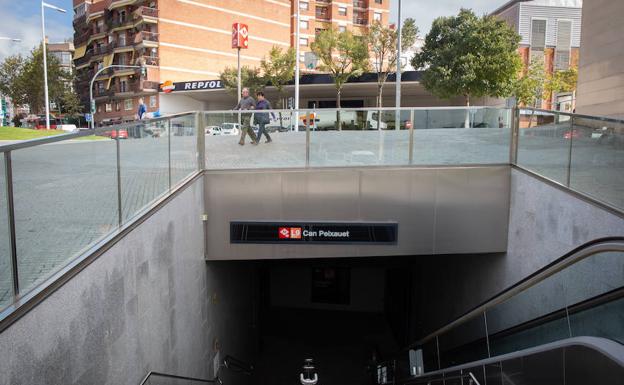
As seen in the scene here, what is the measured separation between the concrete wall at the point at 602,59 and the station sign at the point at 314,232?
13635mm

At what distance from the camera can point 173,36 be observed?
176 ft

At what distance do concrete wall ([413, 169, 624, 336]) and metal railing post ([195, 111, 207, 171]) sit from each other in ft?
18.4

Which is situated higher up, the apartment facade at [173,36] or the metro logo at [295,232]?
the apartment facade at [173,36]

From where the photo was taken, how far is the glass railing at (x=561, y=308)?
4.79 metres

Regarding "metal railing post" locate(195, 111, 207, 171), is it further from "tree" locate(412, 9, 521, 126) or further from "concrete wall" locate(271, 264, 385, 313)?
"tree" locate(412, 9, 521, 126)

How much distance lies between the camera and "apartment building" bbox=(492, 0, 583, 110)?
51000 mm

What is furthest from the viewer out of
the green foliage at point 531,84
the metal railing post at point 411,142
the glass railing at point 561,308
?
the green foliage at point 531,84

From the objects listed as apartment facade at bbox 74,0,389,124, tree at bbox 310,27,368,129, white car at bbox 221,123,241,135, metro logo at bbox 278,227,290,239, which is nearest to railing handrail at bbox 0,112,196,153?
white car at bbox 221,123,241,135

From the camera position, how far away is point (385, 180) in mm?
9234

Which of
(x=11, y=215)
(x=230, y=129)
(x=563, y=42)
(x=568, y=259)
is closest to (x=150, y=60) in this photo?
(x=563, y=42)

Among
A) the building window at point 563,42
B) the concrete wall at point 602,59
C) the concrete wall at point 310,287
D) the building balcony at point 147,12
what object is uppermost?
the building balcony at point 147,12

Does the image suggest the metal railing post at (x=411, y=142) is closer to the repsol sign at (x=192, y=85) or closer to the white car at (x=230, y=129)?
the white car at (x=230, y=129)

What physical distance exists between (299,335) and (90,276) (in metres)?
12.7

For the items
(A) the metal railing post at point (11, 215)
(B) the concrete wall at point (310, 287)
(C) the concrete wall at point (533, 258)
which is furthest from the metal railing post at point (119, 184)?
(B) the concrete wall at point (310, 287)
